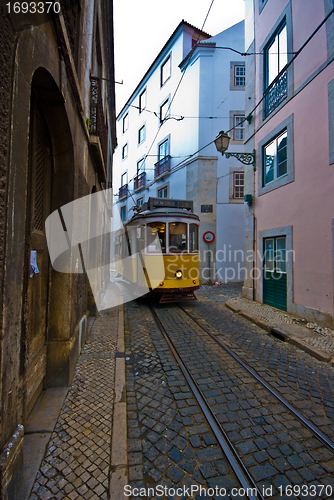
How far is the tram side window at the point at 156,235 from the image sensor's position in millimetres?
7753

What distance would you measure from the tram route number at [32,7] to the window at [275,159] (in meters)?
7.08

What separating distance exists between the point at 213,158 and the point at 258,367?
507 inches

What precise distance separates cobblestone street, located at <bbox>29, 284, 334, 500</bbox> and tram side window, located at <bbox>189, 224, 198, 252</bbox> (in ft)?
12.3

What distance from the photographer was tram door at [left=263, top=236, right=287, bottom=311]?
763 centimetres

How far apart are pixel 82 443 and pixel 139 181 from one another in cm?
2132

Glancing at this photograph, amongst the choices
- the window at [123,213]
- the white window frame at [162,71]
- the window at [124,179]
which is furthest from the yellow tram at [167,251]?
the window at [124,179]

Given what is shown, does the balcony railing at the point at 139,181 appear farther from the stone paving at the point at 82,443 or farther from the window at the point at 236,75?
the stone paving at the point at 82,443

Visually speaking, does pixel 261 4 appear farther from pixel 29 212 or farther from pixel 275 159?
pixel 29 212

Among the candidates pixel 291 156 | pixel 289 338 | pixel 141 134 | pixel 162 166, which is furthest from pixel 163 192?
pixel 289 338

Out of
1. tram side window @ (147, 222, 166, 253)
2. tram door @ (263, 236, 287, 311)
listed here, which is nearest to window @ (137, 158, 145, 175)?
tram side window @ (147, 222, 166, 253)

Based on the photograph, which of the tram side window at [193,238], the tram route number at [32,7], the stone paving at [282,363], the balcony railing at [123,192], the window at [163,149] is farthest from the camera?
the balcony railing at [123,192]

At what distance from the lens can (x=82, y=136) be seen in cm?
420

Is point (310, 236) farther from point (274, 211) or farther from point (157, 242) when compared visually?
point (157, 242)

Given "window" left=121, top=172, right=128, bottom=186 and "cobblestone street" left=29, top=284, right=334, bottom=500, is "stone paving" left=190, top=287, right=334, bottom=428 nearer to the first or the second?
"cobblestone street" left=29, top=284, right=334, bottom=500
